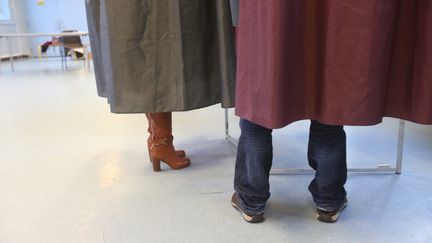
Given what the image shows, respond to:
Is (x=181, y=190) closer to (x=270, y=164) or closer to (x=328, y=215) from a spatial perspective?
(x=270, y=164)

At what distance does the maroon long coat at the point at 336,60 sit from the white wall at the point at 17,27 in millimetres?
9121

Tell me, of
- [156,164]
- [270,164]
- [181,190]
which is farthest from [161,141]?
[270,164]

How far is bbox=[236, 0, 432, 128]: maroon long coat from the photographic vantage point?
0.79m

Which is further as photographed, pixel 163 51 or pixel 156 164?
pixel 156 164

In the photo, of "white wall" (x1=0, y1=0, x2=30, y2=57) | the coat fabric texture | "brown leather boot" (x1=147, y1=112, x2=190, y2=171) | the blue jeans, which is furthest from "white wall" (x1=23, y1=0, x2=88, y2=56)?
the blue jeans

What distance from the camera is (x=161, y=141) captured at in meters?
1.52

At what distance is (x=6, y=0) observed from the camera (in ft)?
28.8

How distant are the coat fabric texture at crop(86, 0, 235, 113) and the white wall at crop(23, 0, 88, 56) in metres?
9.12

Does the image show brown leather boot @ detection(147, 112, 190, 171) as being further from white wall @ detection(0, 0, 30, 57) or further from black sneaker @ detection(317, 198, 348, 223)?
white wall @ detection(0, 0, 30, 57)

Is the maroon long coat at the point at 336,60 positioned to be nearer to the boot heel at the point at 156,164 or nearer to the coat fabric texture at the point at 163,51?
the coat fabric texture at the point at 163,51

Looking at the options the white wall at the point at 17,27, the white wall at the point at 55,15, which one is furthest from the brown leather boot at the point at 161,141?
the white wall at the point at 55,15

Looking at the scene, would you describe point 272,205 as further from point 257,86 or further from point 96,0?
point 96,0

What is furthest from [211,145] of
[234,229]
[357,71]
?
[357,71]

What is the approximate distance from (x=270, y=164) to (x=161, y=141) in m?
0.59
